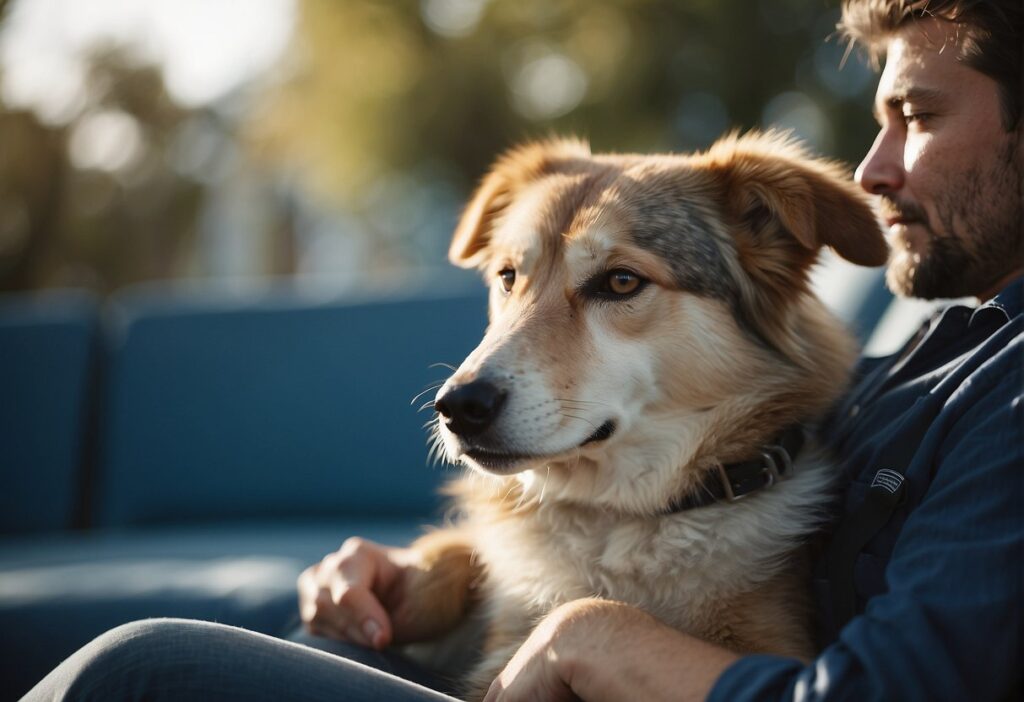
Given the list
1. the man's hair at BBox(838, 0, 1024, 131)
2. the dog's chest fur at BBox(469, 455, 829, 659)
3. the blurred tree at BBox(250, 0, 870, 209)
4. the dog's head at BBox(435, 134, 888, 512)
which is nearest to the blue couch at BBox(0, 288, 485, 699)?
the dog's chest fur at BBox(469, 455, 829, 659)

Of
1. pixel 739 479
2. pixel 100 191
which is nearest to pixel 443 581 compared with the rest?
pixel 739 479

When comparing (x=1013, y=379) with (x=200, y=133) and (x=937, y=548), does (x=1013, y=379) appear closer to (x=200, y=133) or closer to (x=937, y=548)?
(x=937, y=548)

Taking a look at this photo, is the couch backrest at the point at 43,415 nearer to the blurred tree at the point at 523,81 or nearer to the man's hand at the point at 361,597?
the man's hand at the point at 361,597

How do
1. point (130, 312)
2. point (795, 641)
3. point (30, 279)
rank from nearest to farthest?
1. point (795, 641)
2. point (130, 312)
3. point (30, 279)

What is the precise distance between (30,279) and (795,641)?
30.4 feet

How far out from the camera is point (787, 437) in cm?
161

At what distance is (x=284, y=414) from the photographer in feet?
11.4

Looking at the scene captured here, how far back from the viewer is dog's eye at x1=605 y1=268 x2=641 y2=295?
5.38ft

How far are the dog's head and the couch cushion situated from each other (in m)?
1.25

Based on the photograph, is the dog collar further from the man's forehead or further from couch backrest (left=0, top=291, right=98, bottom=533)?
couch backrest (left=0, top=291, right=98, bottom=533)

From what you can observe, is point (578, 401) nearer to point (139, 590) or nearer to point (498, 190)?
point (498, 190)

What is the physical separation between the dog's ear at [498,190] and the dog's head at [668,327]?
0.30m

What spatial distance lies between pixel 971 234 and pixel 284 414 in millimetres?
2707

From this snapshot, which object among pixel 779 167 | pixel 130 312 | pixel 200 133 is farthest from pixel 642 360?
pixel 200 133
